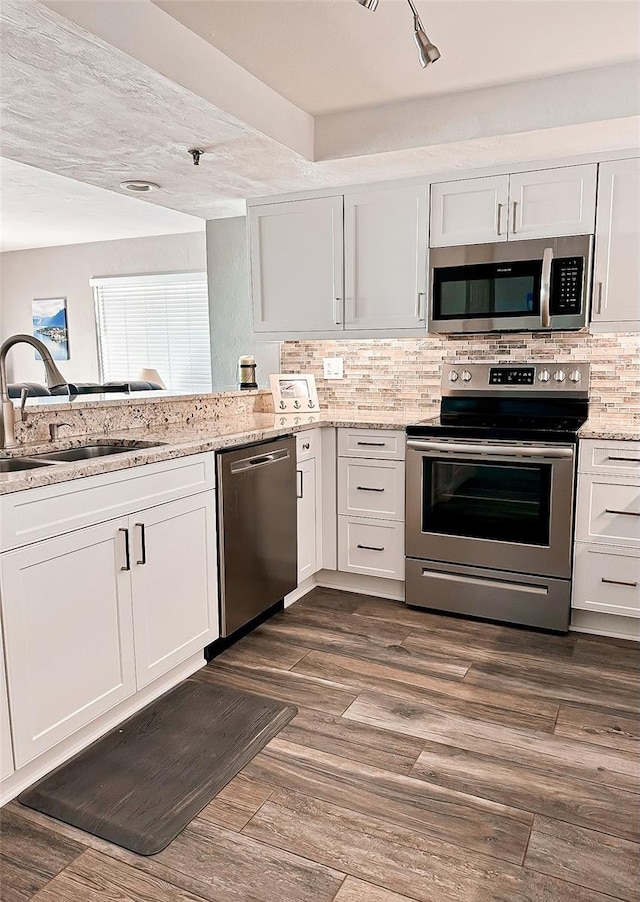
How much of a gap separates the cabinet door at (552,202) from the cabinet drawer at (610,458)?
1.00 m

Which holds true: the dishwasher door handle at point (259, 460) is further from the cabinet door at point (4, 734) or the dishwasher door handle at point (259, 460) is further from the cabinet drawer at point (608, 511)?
the cabinet drawer at point (608, 511)

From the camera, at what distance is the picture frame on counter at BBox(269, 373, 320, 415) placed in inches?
149

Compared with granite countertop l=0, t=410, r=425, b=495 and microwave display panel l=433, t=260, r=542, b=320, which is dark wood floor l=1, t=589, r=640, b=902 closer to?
granite countertop l=0, t=410, r=425, b=495

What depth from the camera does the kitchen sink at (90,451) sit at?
2.52 metres

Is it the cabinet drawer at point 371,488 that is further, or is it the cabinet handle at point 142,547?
the cabinet drawer at point 371,488

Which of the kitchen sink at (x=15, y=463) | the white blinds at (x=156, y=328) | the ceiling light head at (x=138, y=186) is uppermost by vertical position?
the ceiling light head at (x=138, y=186)

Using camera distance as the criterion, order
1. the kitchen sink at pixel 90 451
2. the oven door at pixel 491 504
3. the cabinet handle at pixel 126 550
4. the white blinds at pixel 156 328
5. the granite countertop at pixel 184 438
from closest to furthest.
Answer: the granite countertop at pixel 184 438 < the cabinet handle at pixel 126 550 < the kitchen sink at pixel 90 451 < the oven door at pixel 491 504 < the white blinds at pixel 156 328

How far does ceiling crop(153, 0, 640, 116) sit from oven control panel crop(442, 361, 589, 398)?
1.34 m

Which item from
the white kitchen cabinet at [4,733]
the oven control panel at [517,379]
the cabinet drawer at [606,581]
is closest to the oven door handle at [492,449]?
the cabinet drawer at [606,581]

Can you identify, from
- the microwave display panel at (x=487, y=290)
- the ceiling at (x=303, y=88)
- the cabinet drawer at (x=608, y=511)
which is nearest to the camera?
the ceiling at (x=303, y=88)

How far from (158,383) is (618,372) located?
160 inches

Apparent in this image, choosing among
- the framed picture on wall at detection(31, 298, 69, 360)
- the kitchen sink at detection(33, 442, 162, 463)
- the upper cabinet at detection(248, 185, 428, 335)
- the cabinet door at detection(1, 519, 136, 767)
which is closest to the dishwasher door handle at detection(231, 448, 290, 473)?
the kitchen sink at detection(33, 442, 162, 463)

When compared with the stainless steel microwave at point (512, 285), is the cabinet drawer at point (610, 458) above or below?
below

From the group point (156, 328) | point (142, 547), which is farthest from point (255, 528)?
point (156, 328)
